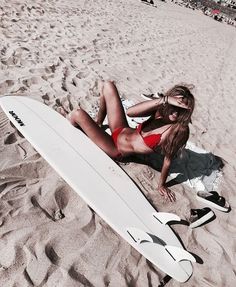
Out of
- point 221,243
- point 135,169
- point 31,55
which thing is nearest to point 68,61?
point 31,55

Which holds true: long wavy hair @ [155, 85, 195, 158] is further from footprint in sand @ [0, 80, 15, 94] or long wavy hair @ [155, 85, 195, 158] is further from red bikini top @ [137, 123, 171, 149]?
footprint in sand @ [0, 80, 15, 94]

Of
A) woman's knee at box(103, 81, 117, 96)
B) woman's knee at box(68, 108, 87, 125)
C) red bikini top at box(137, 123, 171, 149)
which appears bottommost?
woman's knee at box(68, 108, 87, 125)

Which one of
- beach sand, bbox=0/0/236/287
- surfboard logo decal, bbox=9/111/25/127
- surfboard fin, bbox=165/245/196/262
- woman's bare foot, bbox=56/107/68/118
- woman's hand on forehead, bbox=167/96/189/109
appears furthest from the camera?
woman's bare foot, bbox=56/107/68/118

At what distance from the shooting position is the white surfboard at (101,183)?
2.88 meters

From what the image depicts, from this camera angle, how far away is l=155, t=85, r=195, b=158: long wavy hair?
3328mm

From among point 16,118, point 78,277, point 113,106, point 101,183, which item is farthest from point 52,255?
point 113,106

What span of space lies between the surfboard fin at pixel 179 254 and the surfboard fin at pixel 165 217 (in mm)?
287

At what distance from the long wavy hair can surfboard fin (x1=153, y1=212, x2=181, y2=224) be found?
22.9 inches

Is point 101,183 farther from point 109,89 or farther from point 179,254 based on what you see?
point 109,89

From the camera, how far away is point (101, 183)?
11.0 ft

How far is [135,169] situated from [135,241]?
121 centimetres

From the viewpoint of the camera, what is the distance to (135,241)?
9.36 ft

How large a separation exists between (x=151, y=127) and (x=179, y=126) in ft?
1.33

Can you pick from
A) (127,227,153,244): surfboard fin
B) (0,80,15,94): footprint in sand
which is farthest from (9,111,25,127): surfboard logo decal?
(127,227,153,244): surfboard fin
